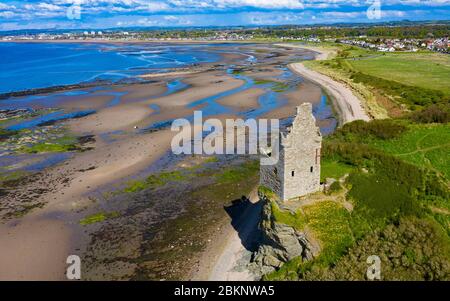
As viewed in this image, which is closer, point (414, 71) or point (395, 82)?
point (395, 82)

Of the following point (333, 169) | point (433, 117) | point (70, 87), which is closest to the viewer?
point (333, 169)

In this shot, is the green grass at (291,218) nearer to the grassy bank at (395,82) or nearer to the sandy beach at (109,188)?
the sandy beach at (109,188)

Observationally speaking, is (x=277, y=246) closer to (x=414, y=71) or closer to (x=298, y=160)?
(x=298, y=160)

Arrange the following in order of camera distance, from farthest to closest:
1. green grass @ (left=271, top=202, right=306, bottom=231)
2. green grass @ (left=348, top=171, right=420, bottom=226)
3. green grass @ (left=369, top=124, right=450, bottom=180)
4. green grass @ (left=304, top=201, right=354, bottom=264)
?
green grass @ (left=369, top=124, right=450, bottom=180) → green grass @ (left=348, top=171, right=420, bottom=226) → green grass @ (left=271, top=202, right=306, bottom=231) → green grass @ (left=304, top=201, right=354, bottom=264)

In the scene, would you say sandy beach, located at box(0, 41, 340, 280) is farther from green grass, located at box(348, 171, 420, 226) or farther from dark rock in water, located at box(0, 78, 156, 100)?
dark rock in water, located at box(0, 78, 156, 100)

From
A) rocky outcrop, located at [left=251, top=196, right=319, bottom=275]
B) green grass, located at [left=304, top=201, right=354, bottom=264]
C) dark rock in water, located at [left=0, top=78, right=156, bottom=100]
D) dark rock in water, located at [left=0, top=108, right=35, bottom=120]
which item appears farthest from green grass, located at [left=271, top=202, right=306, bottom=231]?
dark rock in water, located at [left=0, top=78, right=156, bottom=100]

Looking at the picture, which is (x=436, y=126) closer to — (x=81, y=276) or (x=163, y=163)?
(x=163, y=163)

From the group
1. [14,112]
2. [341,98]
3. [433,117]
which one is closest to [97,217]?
[433,117]
